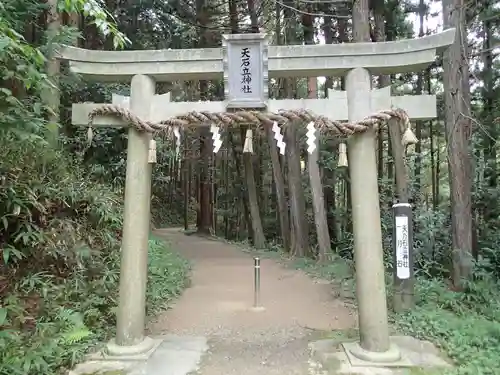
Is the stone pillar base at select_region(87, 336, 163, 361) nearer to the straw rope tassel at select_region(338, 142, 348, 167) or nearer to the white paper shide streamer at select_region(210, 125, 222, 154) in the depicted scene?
the white paper shide streamer at select_region(210, 125, 222, 154)

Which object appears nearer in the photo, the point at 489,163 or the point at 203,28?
the point at 489,163

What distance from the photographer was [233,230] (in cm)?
2173

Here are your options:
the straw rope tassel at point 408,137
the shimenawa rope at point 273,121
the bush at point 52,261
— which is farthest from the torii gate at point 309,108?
the bush at point 52,261

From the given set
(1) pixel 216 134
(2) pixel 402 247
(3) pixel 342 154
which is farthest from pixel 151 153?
(2) pixel 402 247

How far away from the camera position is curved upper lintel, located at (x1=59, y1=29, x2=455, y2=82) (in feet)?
14.6

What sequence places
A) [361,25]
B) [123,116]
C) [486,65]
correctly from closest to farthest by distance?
[123,116] → [361,25] → [486,65]

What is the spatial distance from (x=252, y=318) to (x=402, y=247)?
8.14 ft

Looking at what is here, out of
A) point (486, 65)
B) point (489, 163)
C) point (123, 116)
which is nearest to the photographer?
point (123, 116)

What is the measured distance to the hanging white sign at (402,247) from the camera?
5395 mm

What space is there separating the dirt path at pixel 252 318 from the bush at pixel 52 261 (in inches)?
31.7

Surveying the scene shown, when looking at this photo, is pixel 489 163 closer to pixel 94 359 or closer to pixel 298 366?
pixel 298 366

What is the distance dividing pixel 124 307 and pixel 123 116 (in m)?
2.19

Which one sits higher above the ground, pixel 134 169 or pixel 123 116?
pixel 123 116

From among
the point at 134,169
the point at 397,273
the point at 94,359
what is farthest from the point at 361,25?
the point at 94,359
